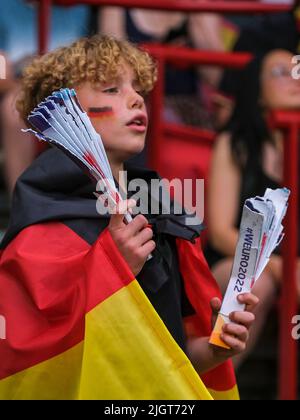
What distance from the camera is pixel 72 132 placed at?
184cm

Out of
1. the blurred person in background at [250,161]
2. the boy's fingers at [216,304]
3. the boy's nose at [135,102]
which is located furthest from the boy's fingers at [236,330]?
the blurred person in background at [250,161]

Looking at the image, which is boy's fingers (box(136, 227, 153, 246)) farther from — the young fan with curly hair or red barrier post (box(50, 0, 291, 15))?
red barrier post (box(50, 0, 291, 15))

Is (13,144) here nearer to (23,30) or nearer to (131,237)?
(23,30)

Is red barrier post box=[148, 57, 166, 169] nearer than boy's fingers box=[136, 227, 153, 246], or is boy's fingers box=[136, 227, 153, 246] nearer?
boy's fingers box=[136, 227, 153, 246]

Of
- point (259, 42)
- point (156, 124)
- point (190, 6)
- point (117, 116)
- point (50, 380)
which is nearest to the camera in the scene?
point (50, 380)

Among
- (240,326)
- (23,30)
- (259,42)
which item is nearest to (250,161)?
(259,42)

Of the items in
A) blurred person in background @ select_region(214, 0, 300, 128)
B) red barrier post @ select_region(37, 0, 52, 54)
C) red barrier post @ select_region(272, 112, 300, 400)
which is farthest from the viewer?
blurred person in background @ select_region(214, 0, 300, 128)

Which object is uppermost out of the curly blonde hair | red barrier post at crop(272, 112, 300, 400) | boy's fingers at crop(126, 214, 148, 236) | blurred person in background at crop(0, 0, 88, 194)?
the curly blonde hair

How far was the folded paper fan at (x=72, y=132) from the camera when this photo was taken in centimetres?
184

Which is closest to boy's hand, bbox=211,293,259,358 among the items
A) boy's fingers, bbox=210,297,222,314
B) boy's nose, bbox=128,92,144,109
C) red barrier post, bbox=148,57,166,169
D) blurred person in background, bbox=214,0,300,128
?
boy's fingers, bbox=210,297,222,314

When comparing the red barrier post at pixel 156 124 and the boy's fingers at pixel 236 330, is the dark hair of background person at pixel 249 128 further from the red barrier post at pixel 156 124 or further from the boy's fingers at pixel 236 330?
the boy's fingers at pixel 236 330

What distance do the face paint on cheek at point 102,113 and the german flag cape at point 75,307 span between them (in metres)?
0.11

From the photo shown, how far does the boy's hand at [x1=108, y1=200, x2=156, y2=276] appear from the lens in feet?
6.16

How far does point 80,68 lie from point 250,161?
148cm
